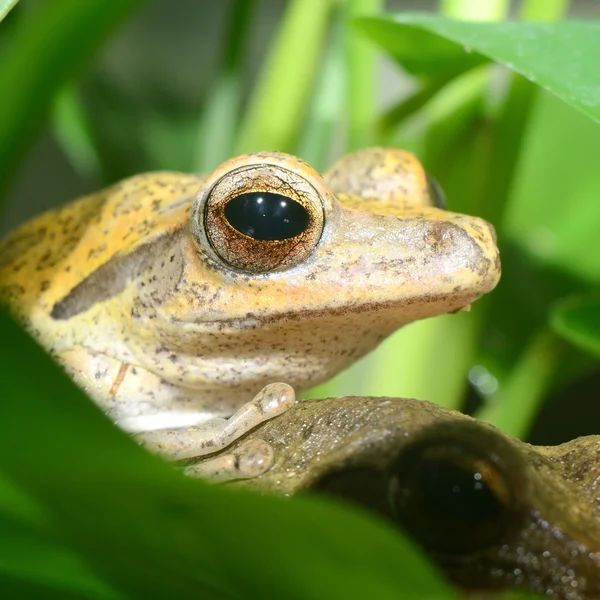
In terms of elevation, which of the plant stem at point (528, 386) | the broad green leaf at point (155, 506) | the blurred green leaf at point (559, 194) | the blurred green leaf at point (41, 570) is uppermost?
the broad green leaf at point (155, 506)

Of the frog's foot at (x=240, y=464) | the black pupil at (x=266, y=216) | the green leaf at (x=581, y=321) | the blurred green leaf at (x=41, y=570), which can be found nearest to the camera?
the blurred green leaf at (x=41, y=570)

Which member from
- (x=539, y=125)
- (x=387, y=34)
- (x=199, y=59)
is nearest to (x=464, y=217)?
(x=387, y=34)

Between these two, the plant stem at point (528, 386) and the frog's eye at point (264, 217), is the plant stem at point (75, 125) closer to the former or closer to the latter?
the frog's eye at point (264, 217)

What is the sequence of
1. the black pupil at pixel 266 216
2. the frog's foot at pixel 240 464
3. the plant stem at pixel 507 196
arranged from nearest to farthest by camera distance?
the frog's foot at pixel 240 464, the black pupil at pixel 266 216, the plant stem at pixel 507 196

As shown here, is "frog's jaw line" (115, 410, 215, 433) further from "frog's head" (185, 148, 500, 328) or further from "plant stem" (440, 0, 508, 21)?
"plant stem" (440, 0, 508, 21)

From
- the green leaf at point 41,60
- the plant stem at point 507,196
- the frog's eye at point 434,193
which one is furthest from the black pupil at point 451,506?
the plant stem at point 507,196

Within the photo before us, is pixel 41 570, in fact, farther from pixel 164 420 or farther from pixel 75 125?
pixel 75 125

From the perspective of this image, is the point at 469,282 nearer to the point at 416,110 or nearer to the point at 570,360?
the point at 416,110

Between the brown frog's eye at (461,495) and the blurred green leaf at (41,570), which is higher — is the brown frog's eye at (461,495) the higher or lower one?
the lower one

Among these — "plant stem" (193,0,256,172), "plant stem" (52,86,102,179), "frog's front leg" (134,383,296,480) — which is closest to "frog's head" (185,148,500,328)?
"frog's front leg" (134,383,296,480)
